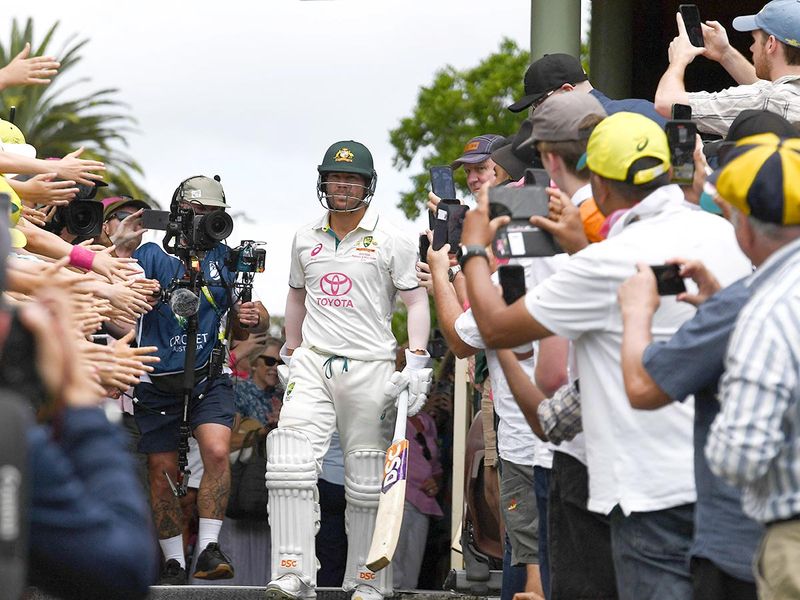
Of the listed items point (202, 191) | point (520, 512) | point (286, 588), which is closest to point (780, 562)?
point (520, 512)

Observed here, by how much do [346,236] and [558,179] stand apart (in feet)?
10.5

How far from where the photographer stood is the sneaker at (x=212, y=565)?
785 cm

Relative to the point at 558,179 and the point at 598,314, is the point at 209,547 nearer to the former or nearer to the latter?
the point at 558,179


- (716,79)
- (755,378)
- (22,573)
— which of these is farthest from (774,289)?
(716,79)

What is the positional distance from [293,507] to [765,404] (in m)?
4.63

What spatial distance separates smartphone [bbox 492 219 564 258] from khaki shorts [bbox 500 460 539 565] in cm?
173

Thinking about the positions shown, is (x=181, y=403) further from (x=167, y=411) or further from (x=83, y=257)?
(x=83, y=257)

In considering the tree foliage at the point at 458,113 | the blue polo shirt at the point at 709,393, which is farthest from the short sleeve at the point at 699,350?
the tree foliage at the point at 458,113

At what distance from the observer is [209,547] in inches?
312

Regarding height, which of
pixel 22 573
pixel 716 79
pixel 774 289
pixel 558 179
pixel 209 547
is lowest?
pixel 209 547

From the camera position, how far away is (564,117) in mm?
4715

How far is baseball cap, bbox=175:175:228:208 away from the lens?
339 inches

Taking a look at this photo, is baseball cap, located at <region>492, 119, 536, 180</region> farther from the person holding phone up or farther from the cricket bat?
the cricket bat

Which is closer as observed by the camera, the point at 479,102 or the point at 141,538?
the point at 141,538
